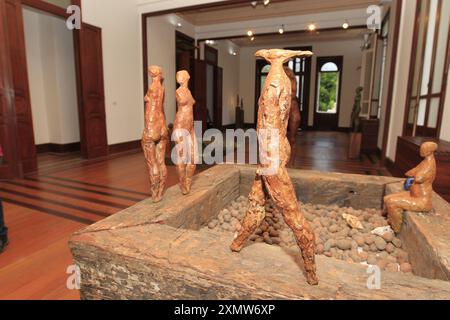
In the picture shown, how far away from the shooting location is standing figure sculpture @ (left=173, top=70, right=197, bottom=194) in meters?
1.81

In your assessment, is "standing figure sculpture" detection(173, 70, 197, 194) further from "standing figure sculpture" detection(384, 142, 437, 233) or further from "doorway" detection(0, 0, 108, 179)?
"doorway" detection(0, 0, 108, 179)

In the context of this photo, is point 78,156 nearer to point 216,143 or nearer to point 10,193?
point 10,193

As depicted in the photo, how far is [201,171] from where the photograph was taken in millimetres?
4250

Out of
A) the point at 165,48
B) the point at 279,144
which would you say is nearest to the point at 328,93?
the point at 165,48

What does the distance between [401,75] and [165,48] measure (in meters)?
5.04

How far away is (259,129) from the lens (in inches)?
41.2

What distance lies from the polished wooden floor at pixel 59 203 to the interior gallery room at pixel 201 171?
18 mm

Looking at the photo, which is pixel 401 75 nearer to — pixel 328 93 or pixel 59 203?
pixel 59 203

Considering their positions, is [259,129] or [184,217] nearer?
[259,129]

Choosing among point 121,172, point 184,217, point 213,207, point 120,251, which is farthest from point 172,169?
point 120,251

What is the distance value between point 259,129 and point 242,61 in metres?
12.0

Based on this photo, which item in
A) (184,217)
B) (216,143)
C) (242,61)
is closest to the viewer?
(184,217)

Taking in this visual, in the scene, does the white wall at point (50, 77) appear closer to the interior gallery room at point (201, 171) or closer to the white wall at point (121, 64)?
the interior gallery room at point (201, 171)

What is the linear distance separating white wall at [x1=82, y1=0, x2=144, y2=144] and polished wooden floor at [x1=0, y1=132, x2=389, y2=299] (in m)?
0.74
